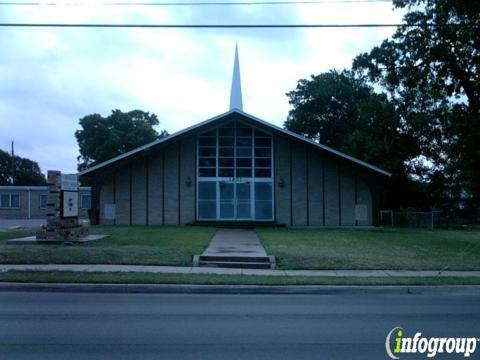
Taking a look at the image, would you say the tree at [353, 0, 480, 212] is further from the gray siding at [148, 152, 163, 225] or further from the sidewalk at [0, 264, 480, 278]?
the gray siding at [148, 152, 163, 225]

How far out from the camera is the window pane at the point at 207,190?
104 feet

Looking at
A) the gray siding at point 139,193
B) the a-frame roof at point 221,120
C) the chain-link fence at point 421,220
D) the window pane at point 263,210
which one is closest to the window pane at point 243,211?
the window pane at point 263,210

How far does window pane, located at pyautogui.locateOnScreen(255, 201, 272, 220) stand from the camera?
31578 mm

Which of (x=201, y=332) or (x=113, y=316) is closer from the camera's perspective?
(x=201, y=332)

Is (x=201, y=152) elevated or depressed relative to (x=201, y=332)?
elevated

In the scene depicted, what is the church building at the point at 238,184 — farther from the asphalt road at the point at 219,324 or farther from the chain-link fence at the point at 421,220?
the asphalt road at the point at 219,324

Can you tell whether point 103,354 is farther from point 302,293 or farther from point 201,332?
point 302,293

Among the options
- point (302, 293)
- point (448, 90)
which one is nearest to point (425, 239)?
point (448, 90)

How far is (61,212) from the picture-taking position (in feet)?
63.8

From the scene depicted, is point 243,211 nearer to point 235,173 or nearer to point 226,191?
point 226,191

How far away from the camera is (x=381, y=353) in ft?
21.9

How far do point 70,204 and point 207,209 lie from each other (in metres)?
12.1

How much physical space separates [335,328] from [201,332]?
2037 millimetres

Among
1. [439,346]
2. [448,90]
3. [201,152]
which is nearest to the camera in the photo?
[439,346]
